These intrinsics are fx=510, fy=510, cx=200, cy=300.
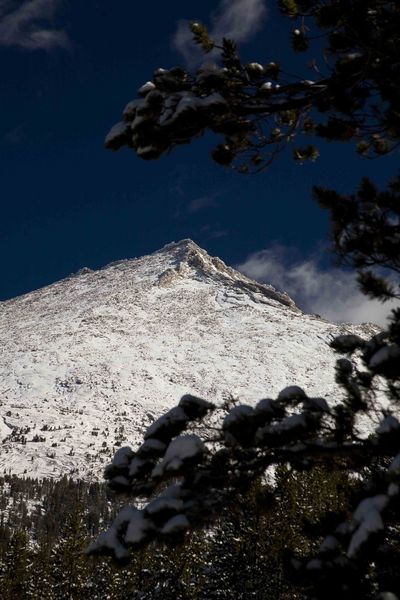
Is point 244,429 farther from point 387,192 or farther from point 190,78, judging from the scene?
point 190,78

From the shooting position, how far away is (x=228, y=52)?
6137 millimetres

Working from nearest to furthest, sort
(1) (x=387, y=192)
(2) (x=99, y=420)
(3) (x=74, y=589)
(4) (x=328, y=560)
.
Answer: (4) (x=328, y=560), (1) (x=387, y=192), (3) (x=74, y=589), (2) (x=99, y=420)

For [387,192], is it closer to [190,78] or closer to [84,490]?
[190,78]

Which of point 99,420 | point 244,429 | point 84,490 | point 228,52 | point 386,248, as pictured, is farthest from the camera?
point 99,420

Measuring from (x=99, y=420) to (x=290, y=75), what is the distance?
580 feet

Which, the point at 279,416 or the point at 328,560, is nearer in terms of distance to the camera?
the point at 328,560

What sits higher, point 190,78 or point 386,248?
point 190,78

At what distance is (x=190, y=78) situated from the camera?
5652 millimetres

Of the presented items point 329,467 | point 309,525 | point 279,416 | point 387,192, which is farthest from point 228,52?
point 309,525

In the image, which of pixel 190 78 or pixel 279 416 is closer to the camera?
pixel 279 416

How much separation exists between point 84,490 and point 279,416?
14743cm

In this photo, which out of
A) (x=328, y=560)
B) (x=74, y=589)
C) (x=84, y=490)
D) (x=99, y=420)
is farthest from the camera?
(x=99, y=420)

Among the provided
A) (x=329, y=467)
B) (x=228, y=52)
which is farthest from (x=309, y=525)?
(x=228, y=52)

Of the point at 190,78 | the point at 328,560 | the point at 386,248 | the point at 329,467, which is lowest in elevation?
the point at 328,560
